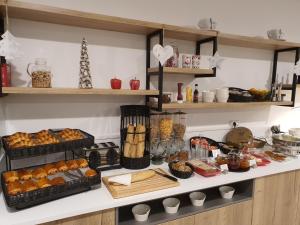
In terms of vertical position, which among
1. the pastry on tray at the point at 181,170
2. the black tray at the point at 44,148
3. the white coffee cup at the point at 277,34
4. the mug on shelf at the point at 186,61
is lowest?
the pastry on tray at the point at 181,170

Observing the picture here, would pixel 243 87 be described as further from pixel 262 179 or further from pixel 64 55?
pixel 64 55

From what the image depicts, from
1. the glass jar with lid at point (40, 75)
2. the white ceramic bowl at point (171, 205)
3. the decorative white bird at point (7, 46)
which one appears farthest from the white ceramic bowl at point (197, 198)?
the decorative white bird at point (7, 46)

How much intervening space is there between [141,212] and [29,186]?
0.67 meters

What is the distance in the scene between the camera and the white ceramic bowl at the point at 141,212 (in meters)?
1.43

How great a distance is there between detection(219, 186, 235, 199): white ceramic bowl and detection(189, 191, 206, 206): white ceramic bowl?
0.16m

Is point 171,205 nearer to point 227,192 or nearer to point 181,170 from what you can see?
point 181,170

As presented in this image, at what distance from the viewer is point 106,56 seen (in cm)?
183

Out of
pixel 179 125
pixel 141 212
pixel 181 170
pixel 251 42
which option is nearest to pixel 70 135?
pixel 141 212

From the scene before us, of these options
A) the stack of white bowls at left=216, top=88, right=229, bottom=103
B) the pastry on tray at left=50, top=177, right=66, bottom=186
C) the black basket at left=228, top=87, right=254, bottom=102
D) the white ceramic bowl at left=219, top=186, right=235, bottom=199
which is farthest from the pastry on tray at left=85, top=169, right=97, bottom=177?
the black basket at left=228, top=87, right=254, bottom=102

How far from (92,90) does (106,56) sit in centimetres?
43

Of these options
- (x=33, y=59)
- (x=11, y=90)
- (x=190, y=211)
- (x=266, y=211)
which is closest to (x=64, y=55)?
(x=33, y=59)

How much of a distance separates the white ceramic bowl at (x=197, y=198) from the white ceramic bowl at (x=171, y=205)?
0.37 feet

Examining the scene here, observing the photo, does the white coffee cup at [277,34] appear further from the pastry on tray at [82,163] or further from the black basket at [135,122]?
the pastry on tray at [82,163]

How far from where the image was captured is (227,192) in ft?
5.63
